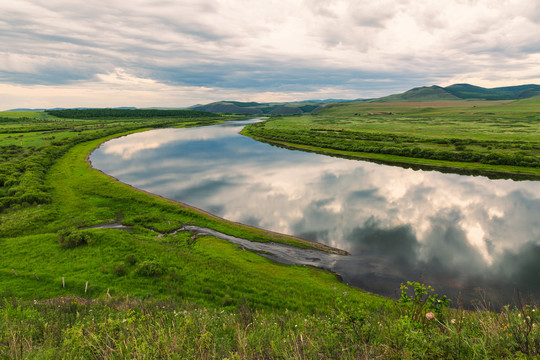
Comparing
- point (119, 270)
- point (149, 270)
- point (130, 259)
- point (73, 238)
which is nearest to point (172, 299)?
point (149, 270)

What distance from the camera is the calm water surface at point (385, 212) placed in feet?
72.6

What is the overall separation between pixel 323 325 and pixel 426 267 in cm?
1957

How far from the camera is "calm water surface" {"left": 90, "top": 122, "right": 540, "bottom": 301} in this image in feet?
72.6

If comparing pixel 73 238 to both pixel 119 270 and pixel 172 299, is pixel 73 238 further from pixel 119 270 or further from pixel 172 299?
pixel 172 299

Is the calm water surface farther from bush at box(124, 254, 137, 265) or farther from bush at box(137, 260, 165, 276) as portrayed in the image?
bush at box(124, 254, 137, 265)

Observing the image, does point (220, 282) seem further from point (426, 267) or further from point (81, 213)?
point (81, 213)

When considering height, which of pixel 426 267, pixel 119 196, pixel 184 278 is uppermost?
pixel 119 196

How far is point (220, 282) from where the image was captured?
19.0 meters

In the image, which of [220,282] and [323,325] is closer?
[323,325]

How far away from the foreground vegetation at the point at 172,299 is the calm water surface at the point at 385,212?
112 inches

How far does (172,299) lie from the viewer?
16031 millimetres

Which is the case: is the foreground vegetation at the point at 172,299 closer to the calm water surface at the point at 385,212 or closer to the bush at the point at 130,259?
the bush at the point at 130,259

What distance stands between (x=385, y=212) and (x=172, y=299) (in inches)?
1160

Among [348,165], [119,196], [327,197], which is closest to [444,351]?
[327,197]
